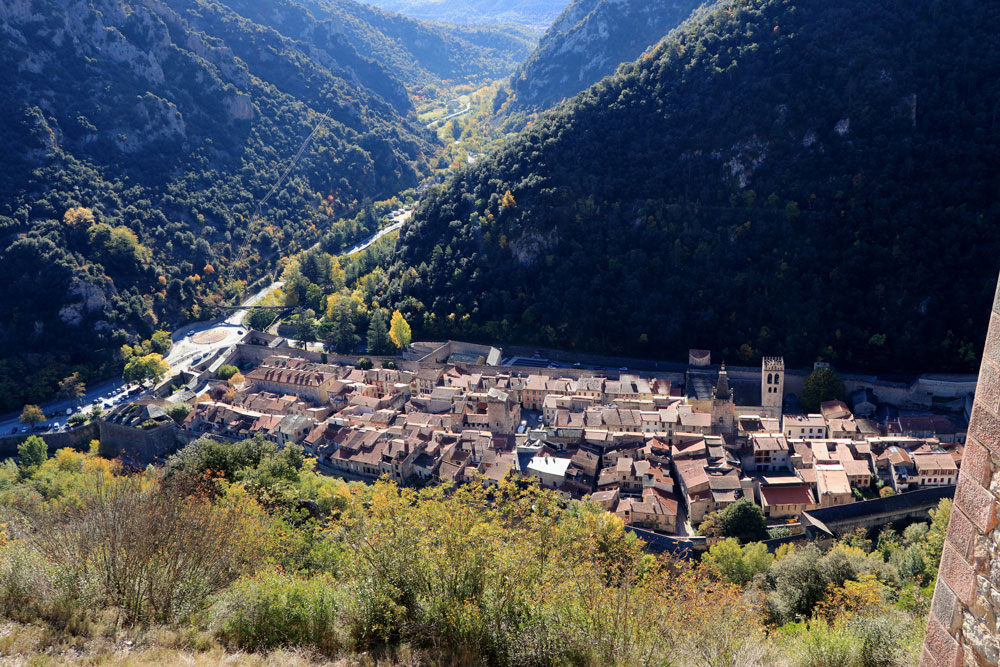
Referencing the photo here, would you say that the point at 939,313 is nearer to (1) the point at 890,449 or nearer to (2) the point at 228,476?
(1) the point at 890,449

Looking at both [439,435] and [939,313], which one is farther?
[939,313]

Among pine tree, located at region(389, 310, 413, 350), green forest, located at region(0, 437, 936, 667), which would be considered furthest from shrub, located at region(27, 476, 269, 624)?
pine tree, located at region(389, 310, 413, 350)

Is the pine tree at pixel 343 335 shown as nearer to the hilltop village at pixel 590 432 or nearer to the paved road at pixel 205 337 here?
the hilltop village at pixel 590 432

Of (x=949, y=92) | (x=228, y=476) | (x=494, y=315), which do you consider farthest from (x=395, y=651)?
(x=949, y=92)

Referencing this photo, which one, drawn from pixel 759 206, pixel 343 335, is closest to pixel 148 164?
pixel 343 335

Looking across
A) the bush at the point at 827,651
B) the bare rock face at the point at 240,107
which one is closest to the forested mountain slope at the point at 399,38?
the bare rock face at the point at 240,107

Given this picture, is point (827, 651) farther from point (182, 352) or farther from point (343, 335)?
point (182, 352)
